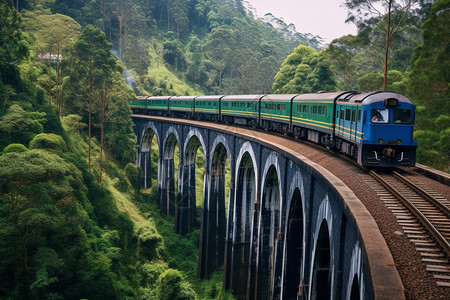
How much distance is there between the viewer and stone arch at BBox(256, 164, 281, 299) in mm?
21219

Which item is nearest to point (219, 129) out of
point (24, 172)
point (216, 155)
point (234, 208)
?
point (216, 155)

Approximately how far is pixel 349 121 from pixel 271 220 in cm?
777

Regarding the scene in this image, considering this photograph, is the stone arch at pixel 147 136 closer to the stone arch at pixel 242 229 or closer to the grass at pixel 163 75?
the stone arch at pixel 242 229

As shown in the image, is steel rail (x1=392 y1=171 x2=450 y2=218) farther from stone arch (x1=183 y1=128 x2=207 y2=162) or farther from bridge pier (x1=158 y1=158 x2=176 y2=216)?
bridge pier (x1=158 y1=158 x2=176 y2=216)

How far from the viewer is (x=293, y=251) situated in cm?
1695

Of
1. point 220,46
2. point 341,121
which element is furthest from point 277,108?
point 220,46

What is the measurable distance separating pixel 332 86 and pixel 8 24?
102 feet

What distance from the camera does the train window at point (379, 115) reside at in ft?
48.8

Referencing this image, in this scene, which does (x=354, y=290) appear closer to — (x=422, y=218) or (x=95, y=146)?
(x=422, y=218)

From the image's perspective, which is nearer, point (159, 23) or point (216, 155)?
point (216, 155)

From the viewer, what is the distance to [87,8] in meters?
76.9

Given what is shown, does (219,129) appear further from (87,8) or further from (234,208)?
(87,8)

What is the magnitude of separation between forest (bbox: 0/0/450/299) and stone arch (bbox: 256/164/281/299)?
444cm

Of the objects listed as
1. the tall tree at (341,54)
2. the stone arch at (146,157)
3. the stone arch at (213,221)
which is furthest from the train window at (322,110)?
the stone arch at (146,157)
